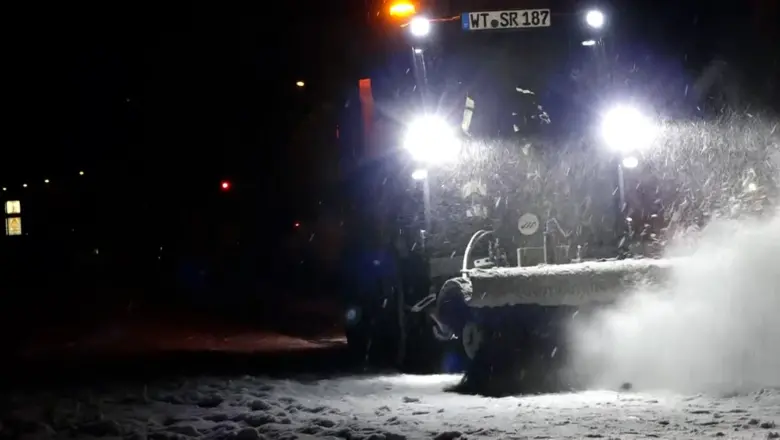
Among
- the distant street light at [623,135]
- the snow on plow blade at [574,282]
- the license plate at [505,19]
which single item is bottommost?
the snow on plow blade at [574,282]

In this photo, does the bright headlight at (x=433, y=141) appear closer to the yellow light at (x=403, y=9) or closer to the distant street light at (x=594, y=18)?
the yellow light at (x=403, y=9)

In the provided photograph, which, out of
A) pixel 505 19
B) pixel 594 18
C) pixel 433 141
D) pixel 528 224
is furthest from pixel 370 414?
pixel 594 18

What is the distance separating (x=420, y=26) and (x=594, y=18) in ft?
6.10

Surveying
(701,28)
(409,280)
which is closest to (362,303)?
(409,280)

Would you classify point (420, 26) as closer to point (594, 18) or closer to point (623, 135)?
point (594, 18)

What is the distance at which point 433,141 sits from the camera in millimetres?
10812

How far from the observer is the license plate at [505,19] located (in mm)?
10266

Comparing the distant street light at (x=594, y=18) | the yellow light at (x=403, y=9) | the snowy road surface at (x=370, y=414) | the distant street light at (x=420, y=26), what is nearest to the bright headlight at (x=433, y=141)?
the distant street light at (x=420, y=26)

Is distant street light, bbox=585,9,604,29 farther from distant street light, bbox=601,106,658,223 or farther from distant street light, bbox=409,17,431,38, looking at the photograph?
distant street light, bbox=409,17,431,38

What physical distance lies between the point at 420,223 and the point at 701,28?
528 centimetres

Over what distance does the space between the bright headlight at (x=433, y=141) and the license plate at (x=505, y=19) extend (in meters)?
1.08

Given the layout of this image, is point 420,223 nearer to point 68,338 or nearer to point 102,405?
point 102,405

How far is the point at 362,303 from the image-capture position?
511 inches

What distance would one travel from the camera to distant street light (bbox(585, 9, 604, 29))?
34.5 ft
